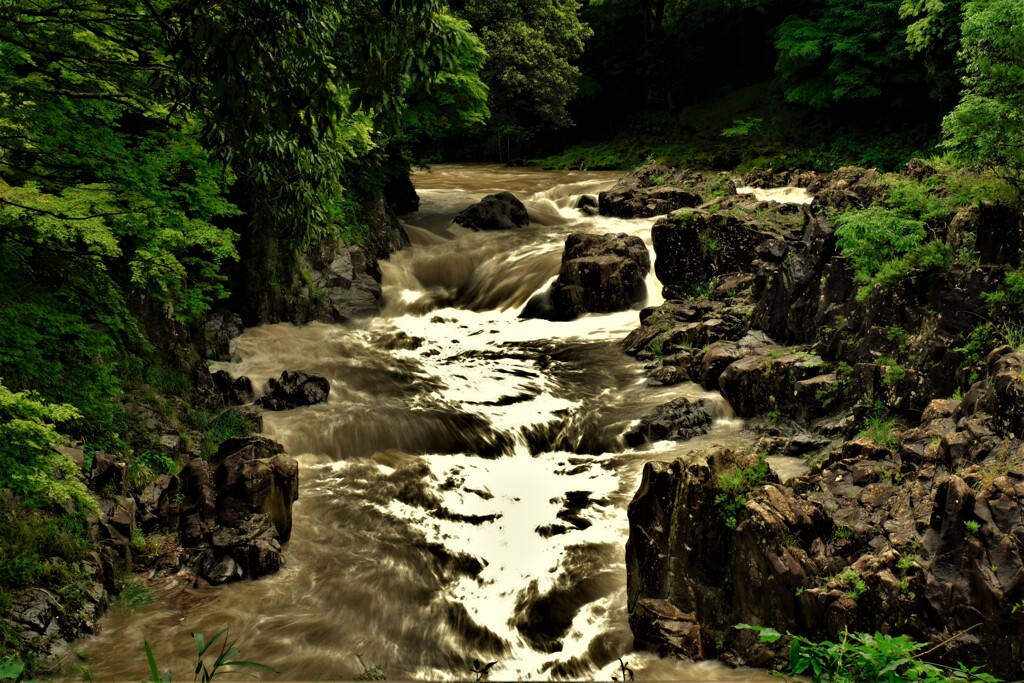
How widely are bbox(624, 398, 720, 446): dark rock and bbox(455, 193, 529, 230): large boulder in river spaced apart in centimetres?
1430

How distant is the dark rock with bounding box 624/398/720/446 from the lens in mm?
13547

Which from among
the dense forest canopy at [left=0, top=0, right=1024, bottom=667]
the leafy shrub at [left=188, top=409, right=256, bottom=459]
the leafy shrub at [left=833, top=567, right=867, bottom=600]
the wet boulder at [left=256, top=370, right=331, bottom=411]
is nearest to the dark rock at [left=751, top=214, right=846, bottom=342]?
the dense forest canopy at [left=0, top=0, right=1024, bottom=667]

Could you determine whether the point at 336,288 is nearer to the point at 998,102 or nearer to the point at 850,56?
the point at 998,102

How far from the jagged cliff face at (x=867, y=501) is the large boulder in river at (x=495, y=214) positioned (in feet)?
47.7

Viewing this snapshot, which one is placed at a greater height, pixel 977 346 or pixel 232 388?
pixel 977 346

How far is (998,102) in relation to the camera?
35.6 ft

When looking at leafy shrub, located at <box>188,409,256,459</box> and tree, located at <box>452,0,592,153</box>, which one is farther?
tree, located at <box>452,0,592,153</box>

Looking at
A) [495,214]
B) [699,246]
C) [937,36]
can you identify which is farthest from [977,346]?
[937,36]

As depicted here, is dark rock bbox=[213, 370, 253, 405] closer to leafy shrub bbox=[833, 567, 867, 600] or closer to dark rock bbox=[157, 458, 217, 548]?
dark rock bbox=[157, 458, 217, 548]

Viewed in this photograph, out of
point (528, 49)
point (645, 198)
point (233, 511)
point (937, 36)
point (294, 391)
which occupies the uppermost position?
point (528, 49)

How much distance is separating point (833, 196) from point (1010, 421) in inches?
384

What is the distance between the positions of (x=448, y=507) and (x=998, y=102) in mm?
9505

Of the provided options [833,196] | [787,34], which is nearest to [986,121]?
[833,196]

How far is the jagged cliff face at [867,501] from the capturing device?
7203mm
